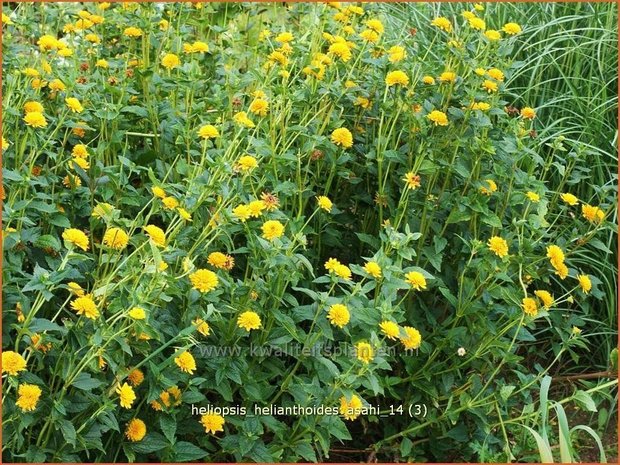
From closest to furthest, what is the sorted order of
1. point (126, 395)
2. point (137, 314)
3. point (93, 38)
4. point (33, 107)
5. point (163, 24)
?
point (137, 314)
point (126, 395)
point (33, 107)
point (93, 38)
point (163, 24)

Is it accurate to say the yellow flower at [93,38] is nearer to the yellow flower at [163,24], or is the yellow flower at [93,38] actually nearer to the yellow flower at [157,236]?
the yellow flower at [163,24]

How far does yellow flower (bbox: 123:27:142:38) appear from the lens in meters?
2.98

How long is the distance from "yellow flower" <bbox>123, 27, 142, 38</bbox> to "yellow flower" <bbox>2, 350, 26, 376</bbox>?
1458 mm

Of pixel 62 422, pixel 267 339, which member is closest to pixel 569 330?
pixel 267 339

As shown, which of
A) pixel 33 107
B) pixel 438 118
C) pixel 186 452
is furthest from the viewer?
pixel 438 118

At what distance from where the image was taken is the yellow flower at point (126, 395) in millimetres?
1958

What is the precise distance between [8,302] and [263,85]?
3.44 ft

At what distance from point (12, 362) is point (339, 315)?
29.3 inches

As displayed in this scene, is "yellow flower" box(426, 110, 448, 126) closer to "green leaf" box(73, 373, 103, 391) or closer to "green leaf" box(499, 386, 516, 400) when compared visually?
"green leaf" box(499, 386, 516, 400)

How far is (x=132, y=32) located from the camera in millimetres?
2979

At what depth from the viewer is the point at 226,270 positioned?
222 cm

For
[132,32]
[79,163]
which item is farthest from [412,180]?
[132,32]

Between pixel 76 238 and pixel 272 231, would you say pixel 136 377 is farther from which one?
pixel 272 231

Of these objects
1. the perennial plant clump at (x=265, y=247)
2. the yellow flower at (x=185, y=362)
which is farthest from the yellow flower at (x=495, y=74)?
the yellow flower at (x=185, y=362)
